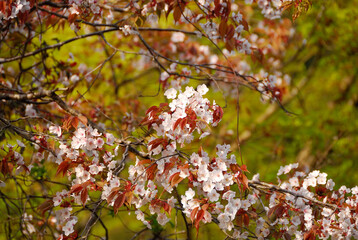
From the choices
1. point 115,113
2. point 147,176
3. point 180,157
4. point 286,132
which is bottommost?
point 147,176

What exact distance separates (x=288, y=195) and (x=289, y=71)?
3838 mm

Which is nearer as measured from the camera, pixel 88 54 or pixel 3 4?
pixel 3 4

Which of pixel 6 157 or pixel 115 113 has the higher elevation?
pixel 115 113

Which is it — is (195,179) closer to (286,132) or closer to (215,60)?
(215,60)

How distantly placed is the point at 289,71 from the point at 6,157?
4.32 metres

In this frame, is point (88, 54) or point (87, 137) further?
point (88, 54)

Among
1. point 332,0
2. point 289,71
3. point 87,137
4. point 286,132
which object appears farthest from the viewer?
point 289,71

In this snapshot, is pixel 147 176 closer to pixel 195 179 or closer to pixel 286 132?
pixel 195 179

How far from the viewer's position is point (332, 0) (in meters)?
4.75

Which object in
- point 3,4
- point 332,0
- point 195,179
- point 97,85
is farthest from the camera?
point 332,0

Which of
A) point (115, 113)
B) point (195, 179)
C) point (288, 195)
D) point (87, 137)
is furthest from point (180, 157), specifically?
point (115, 113)

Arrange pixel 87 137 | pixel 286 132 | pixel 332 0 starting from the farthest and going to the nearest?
1. pixel 286 132
2. pixel 332 0
3. pixel 87 137

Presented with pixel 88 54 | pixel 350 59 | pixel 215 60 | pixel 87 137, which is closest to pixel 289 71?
pixel 350 59

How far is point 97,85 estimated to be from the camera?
4.31m
